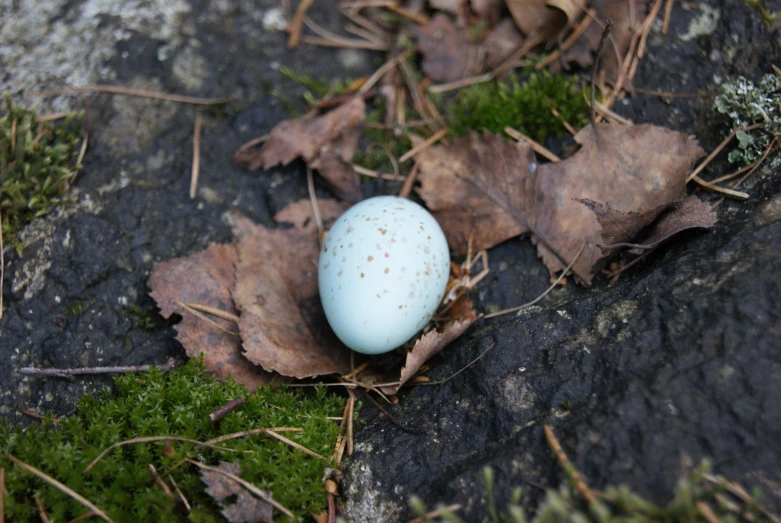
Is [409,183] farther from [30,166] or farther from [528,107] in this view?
[30,166]

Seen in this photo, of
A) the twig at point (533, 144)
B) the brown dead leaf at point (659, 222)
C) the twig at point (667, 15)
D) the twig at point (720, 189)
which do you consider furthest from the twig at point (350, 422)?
the twig at point (667, 15)

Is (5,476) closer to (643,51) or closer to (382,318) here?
(382,318)

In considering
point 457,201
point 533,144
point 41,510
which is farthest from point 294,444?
point 533,144

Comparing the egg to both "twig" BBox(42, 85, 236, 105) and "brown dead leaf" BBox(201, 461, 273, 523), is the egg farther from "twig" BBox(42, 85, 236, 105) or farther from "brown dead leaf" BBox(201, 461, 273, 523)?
"twig" BBox(42, 85, 236, 105)

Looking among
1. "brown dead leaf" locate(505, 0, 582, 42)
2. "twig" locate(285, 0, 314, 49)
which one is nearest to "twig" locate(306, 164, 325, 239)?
"twig" locate(285, 0, 314, 49)

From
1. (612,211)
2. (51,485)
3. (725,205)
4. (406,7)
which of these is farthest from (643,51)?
(51,485)
